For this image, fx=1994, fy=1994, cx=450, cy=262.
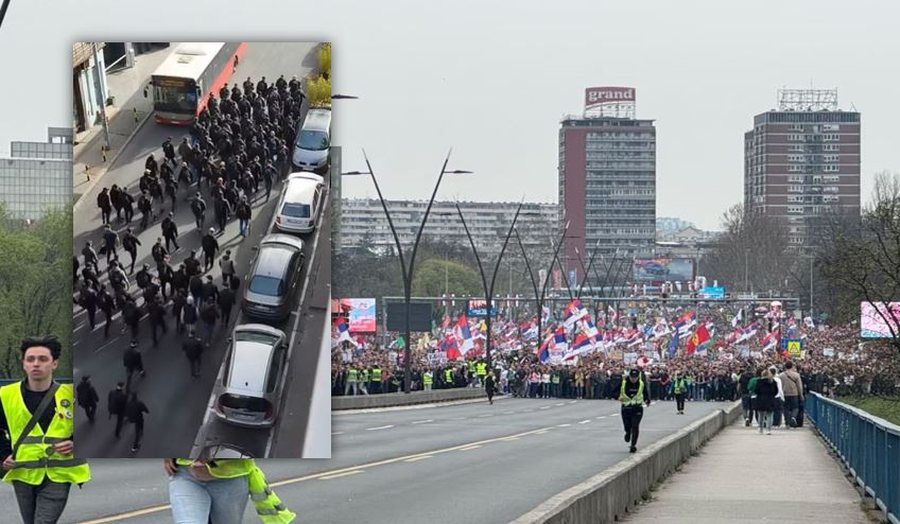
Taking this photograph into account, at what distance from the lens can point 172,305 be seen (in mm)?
8430

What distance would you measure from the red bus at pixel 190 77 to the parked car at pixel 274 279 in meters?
0.70

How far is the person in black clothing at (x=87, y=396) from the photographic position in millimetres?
8273

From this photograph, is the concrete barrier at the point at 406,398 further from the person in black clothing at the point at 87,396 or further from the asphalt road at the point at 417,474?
the person in black clothing at the point at 87,396

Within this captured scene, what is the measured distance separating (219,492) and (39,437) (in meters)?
1.19

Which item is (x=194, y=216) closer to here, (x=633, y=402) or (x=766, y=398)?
(x=633, y=402)

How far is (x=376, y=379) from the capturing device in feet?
217

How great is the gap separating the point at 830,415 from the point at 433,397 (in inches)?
1269

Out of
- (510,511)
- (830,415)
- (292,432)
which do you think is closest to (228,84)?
(292,432)

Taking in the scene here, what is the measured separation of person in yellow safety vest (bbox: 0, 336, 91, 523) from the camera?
9.57m

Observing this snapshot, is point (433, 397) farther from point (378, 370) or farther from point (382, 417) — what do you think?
point (382, 417)

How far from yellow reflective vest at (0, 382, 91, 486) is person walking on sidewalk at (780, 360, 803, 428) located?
3664 centimetres

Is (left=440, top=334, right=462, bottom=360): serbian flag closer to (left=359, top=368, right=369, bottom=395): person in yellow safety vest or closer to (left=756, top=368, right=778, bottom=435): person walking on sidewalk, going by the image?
(left=359, top=368, right=369, bottom=395): person in yellow safety vest

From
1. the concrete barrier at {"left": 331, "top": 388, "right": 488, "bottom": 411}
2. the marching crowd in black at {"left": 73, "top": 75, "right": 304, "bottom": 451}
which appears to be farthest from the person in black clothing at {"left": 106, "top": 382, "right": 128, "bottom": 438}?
the concrete barrier at {"left": 331, "top": 388, "right": 488, "bottom": 411}

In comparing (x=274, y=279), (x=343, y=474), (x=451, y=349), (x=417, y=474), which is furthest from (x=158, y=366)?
(x=451, y=349)
